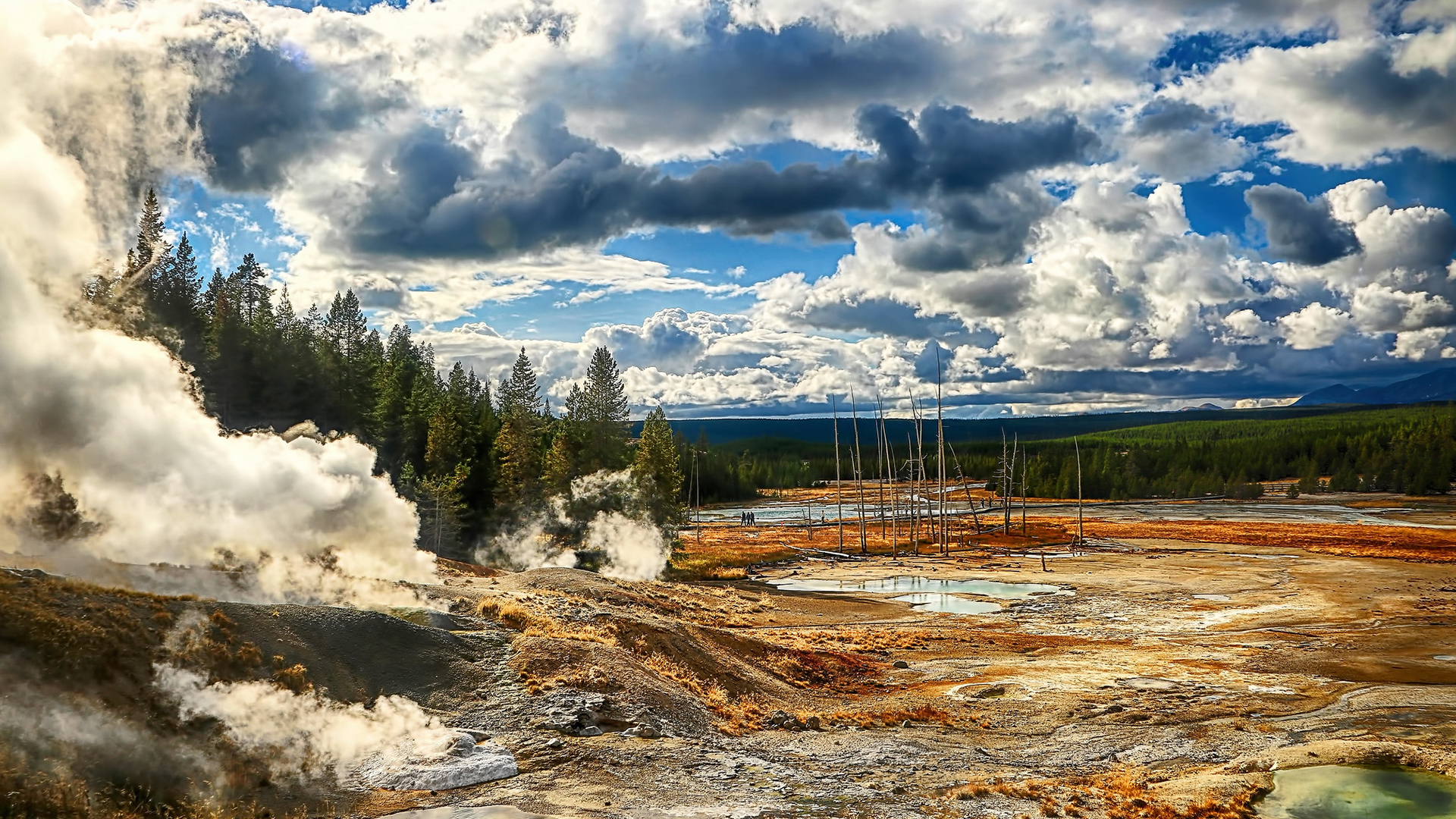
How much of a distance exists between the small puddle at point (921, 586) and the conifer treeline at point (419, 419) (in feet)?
33.3

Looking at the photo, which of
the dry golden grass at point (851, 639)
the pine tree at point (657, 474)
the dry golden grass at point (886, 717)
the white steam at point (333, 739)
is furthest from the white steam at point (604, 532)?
the white steam at point (333, 739)

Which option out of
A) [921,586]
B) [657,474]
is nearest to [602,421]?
[657,474]

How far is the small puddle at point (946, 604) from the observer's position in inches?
1742

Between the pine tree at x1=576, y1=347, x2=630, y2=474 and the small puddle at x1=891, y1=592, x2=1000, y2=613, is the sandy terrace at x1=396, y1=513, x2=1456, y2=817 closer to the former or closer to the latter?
the small puddle at x1=891, y1=592, x2=1000, y2=613

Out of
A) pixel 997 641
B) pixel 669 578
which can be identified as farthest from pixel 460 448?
pixel 997 641

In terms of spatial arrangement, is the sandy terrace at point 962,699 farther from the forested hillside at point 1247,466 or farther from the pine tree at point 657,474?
the forested hillside at point 1247,466

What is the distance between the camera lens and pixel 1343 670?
26953 mm

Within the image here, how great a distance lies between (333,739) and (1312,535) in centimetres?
8716

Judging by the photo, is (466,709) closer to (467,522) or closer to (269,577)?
(269,577)

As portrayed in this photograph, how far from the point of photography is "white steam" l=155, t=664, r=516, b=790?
12.8 metres

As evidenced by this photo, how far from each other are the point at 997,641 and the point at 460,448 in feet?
133

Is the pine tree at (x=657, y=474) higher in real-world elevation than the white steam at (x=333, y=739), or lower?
higher

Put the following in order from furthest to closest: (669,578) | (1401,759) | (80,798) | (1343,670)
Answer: (669,578) < (1343,670) < (1401,759) < (80,798)

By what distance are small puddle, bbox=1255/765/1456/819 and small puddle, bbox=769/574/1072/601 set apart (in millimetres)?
32755
